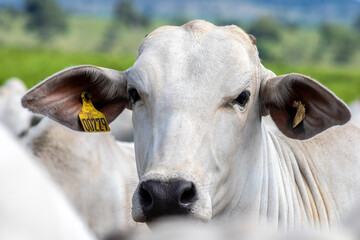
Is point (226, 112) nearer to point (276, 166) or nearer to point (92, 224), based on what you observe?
point (276, 166)

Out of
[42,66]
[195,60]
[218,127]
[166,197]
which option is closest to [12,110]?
[195,60]

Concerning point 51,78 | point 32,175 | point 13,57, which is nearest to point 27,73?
point 13,57

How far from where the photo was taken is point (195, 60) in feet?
14.2

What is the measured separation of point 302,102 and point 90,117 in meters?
1.39

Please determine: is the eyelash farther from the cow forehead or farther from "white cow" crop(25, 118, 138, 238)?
"white cow" crop(25, 118, 138, 238)

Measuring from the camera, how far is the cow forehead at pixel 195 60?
13.9 feet

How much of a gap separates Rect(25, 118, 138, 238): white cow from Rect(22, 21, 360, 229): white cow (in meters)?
1.96

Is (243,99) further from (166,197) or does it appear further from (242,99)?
(166,197)

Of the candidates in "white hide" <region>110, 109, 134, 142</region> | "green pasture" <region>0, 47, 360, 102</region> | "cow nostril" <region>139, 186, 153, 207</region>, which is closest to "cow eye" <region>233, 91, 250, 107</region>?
"cow nostril" <region>139, 186, 153, 207</region>

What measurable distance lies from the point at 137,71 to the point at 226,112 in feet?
2.01

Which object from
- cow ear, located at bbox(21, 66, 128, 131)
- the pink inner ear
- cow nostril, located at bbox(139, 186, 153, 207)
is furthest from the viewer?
cow ear, located at bbox(21, 66, 128, 131)

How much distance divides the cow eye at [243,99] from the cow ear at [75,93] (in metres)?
0.84

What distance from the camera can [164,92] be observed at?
4188 millimetres

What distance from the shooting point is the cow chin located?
368 cm
